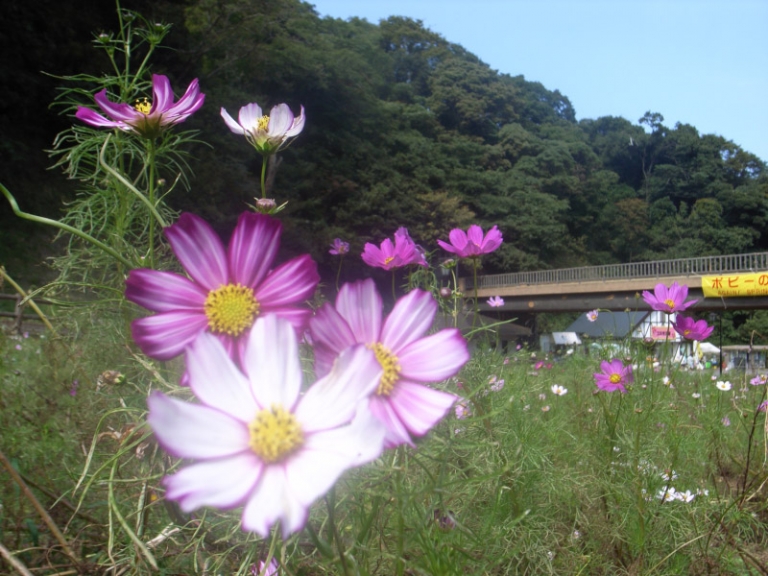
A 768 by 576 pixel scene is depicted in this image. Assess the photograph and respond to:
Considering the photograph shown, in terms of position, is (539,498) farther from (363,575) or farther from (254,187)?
(254,187)

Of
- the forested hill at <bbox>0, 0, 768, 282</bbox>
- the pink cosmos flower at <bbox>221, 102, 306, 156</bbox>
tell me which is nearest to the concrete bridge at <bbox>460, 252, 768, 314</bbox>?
the forested hill at <bbox>0, 0, 768, 282</bbox>

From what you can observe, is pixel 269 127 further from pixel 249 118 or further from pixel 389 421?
pixel 389 421

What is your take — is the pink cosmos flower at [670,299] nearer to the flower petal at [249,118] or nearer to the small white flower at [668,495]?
the small white flower at [668,495]

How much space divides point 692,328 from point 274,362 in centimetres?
122

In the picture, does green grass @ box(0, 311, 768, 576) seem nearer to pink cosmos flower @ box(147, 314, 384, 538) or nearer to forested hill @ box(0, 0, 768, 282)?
pink cosmos flower @ box(147, 314, 384, 538)

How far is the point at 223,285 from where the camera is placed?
29 cm

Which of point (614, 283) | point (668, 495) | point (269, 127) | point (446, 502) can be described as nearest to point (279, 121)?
point (269, 127)

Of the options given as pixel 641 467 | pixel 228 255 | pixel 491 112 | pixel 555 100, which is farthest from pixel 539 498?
pixel 555 100

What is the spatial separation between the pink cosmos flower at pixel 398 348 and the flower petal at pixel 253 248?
0.13ft

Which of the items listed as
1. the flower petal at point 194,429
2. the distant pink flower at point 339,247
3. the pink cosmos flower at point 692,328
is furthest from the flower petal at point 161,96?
the pink cosmos flower at point 692,328

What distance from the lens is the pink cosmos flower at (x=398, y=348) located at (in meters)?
0.26

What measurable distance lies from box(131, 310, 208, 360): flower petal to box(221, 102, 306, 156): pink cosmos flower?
0.73 ft

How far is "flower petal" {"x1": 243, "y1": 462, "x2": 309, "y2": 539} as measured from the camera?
7.3 inches

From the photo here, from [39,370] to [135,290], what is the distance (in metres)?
1.66
